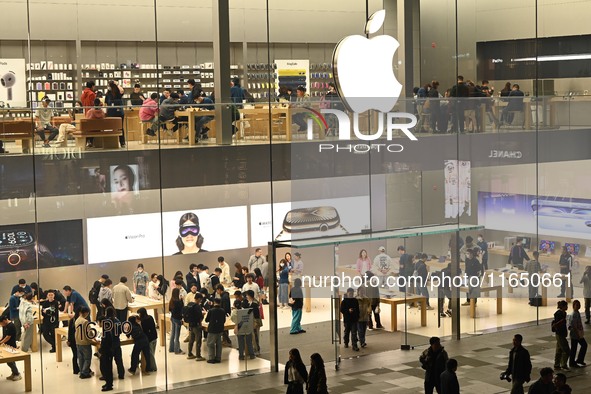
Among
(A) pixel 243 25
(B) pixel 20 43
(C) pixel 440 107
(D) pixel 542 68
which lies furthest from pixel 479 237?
(B) pixel 20 43

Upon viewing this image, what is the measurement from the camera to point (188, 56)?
72.8 ft

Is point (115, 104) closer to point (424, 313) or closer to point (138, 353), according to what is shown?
point (138, 353)

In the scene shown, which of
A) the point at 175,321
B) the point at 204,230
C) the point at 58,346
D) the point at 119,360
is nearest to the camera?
the point at 58,346

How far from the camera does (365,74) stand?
56.1ft

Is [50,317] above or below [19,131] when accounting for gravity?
below

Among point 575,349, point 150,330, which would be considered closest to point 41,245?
point 150,330

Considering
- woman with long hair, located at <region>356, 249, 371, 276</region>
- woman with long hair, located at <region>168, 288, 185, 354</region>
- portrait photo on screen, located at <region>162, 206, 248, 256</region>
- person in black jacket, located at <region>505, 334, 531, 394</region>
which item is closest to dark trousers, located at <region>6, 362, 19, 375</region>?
woman with long hair, located at <region>168, 288, 185, 354</region>

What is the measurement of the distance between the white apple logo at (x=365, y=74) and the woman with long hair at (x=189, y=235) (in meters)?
3.17

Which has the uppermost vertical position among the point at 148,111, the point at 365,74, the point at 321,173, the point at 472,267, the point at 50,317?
the point at 365,74

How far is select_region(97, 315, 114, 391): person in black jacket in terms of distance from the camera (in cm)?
1490

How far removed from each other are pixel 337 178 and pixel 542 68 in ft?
17.5

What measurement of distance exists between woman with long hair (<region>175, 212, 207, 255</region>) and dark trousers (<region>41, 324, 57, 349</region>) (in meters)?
2.41

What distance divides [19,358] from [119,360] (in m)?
1.53

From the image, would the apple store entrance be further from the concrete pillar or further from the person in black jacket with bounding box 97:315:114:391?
the person in black jacket with bounding box 97:315:114:391
